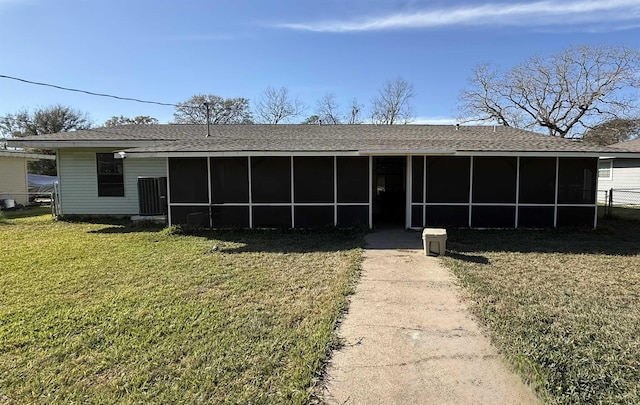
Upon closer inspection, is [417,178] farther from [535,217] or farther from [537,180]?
[535,217]

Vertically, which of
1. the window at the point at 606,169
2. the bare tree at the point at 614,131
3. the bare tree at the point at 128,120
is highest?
the bare tree at the point at 128,120

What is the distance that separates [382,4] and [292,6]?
2.70 meters

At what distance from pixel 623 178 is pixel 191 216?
2031cm

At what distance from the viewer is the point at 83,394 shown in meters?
2.63

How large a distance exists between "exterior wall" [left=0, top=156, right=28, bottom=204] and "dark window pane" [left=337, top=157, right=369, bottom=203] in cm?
1595

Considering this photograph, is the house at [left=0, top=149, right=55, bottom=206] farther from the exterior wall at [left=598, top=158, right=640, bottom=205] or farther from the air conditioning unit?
A: the exterior wall at [left=598, top=158, right=640, bottom=205]

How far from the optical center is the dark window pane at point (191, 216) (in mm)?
9656

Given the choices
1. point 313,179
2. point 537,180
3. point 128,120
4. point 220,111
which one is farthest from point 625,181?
point 128,120

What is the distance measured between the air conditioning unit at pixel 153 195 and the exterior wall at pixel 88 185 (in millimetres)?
2229

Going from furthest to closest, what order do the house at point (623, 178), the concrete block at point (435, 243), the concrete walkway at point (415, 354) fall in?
the house at point (623, 178) < the concrete block at point (435, 243) < the concrete walkway at point (415, 354)

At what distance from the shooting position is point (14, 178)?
17203 mm

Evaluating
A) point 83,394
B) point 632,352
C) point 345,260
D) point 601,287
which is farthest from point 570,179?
point 83,394

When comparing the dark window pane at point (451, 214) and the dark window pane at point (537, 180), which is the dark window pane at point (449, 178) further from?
the dark window pane at point (537, 180)

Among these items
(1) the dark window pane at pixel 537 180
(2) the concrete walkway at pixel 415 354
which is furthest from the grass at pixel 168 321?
(1) the dark window pane at pixel 537 180
